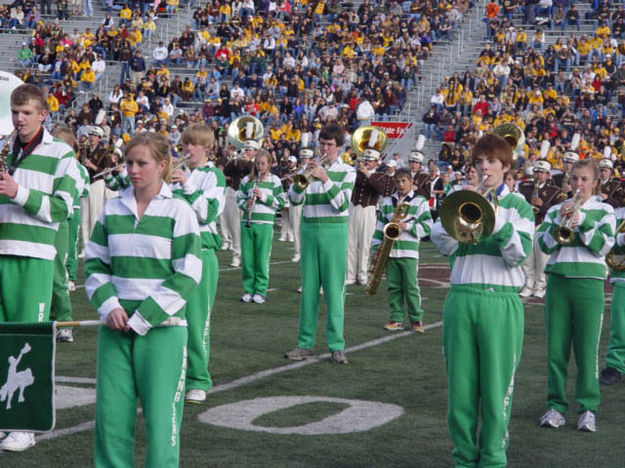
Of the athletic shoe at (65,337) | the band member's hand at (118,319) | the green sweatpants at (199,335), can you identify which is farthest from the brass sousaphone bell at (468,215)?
the athletic shoe at (65,337)

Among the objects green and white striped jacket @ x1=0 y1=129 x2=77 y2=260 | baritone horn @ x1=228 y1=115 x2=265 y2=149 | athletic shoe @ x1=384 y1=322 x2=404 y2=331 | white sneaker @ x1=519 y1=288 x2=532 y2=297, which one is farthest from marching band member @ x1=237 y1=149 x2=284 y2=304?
green and white striped jacket @ x1=0 y1=129 x2=77 y2=260

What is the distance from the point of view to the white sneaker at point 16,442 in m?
5.96

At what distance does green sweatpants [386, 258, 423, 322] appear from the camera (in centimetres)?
1123

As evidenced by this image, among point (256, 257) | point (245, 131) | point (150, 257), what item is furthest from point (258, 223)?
point (150, 257)

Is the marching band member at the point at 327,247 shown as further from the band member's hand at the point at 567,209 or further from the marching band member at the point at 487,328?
the marching band member at the point at 487,328

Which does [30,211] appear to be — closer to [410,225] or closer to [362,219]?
[410,225]

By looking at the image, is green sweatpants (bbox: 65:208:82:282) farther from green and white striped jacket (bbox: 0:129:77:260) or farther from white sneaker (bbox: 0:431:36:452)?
white sneaker (bbox: 0:431:36:452)

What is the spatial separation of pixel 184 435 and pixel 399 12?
101ft

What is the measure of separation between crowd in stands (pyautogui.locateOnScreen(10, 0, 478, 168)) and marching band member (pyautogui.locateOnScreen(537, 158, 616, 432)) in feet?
71.5

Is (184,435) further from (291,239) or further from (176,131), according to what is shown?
(176,131)

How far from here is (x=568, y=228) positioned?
7145 mm

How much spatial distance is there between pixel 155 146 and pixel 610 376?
5.31m

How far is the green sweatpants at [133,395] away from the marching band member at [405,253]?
6.70 metres

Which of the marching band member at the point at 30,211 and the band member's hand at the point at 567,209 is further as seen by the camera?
the band member's hand at the point at 567,209
